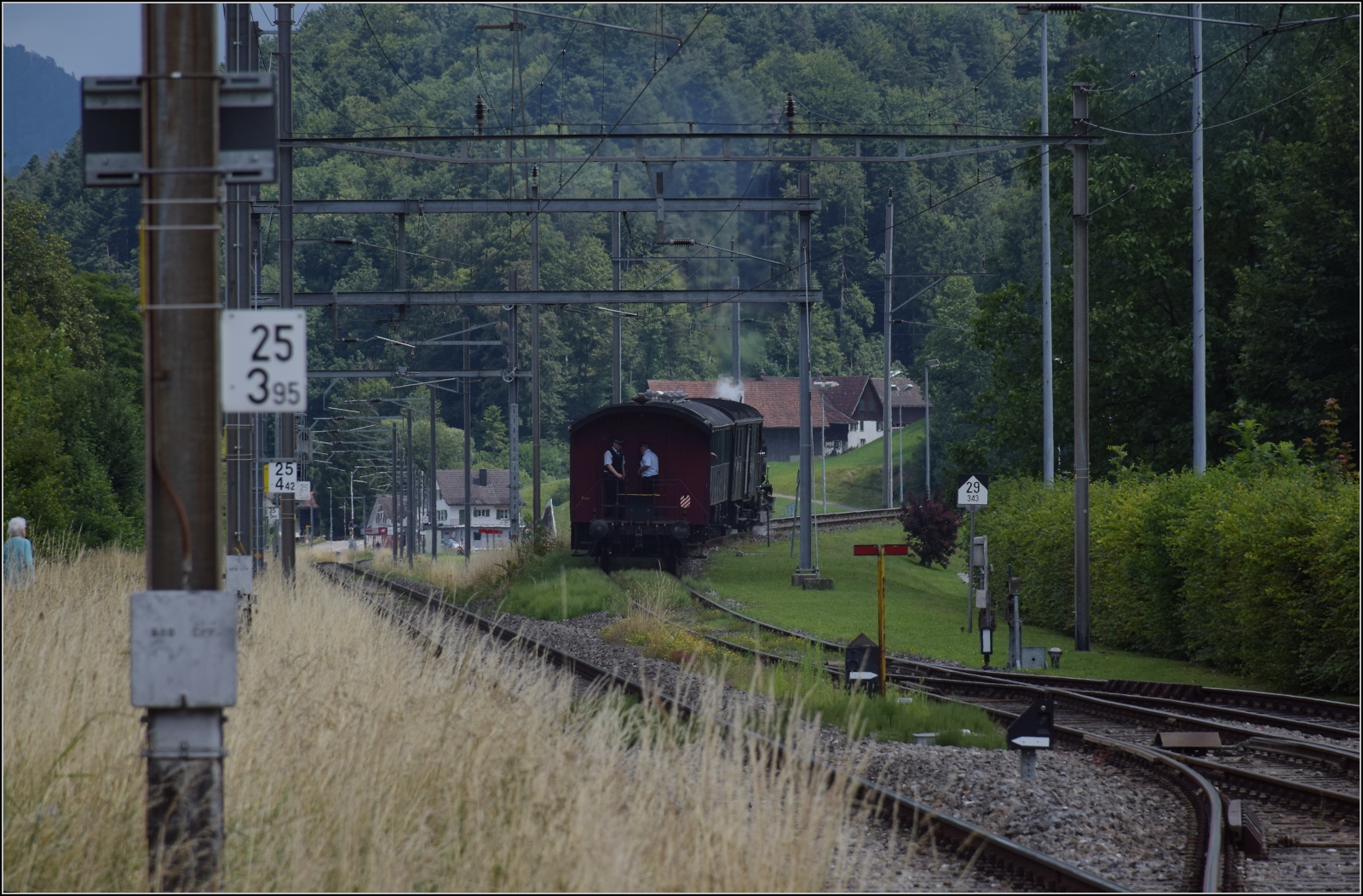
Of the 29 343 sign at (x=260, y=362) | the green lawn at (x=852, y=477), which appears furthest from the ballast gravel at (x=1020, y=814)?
the green lawn at (x=852, y=477)

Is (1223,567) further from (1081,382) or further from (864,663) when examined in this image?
(864,663)

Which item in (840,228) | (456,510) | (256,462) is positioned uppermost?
(840,228)

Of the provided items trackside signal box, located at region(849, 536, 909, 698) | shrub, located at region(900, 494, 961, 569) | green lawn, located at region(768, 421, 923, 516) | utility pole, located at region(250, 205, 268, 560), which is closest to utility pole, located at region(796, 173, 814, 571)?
utility pole, located at region(250, 205, 268, 560)

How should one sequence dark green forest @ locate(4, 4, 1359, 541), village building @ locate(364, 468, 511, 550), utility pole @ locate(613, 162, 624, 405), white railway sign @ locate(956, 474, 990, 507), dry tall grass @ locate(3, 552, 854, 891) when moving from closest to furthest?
dry tall grass @ locate(3, 552, 854, 891) < white railway sign @ locate(956, 474, 990, 507) < dark green forest @ locate(4, 4, 1359, 541) < utility pole @ locate(613, 162, 624, 405) < village building @ locate(364, 468, 511, 550)

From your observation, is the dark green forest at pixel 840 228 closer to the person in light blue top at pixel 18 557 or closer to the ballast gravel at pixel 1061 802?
the person in light blue top at pixel 18 557

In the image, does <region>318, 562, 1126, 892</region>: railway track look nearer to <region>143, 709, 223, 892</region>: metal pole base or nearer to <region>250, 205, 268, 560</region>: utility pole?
<region>143, 709, 223, 892</region>: metal pole base

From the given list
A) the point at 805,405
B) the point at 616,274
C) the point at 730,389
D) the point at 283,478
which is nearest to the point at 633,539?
the point at 805,405

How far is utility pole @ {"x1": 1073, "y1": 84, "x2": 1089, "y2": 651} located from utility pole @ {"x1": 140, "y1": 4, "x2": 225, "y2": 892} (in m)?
17.2

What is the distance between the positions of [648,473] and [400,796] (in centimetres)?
2432

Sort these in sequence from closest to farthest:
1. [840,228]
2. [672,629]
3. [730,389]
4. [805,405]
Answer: [672,629], [805,405], [730,389], [840,228]

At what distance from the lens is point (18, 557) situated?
15.9 meters

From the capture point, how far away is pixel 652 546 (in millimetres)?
32562

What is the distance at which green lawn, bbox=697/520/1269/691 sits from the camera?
811 inches

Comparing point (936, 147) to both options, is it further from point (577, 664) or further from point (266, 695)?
point (266, 695)
